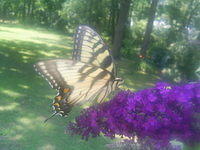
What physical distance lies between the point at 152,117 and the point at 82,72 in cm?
137

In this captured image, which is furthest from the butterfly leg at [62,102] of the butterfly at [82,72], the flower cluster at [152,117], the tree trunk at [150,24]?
the tree trunk at [150,24]

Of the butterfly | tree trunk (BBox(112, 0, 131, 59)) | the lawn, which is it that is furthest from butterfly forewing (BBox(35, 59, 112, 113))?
tree trunk (BBox(112, 0, 131, 59))

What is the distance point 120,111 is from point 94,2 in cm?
2059

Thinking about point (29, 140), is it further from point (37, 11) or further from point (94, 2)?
point (37, 11)

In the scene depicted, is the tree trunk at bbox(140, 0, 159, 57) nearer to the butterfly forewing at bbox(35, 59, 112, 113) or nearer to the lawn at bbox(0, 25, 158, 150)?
the lawn at bbox(0, 25, 158, 150)

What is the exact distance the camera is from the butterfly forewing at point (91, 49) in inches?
116

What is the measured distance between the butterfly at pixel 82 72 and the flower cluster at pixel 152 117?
2.92 feet

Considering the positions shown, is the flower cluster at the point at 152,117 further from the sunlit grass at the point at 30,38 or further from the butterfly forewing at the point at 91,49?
the sunlit grass at the point at 30,38

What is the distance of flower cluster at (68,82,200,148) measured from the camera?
1.93m

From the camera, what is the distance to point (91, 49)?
3.00m

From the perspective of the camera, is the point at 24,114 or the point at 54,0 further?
the point at 54,0

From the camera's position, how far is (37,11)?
3756cm

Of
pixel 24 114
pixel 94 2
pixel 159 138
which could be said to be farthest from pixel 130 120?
pixel 94 2

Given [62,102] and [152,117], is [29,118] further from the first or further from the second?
[152,117]
